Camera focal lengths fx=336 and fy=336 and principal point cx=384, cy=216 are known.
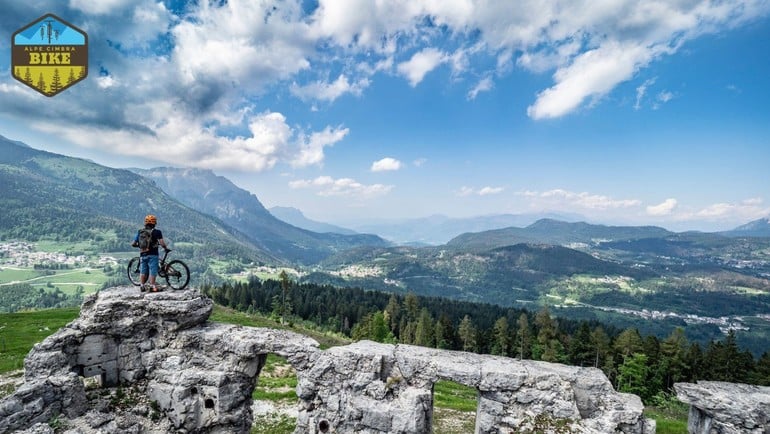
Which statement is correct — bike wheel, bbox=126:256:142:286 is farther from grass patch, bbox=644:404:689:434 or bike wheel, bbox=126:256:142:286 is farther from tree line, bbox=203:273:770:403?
tree line, bbox=203:273:770:403

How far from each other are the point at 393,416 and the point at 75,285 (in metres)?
200

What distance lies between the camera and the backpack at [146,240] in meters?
14.0

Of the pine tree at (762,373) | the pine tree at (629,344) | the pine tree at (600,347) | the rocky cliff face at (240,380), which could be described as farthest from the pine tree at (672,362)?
the rocky cliff face at (240,380)

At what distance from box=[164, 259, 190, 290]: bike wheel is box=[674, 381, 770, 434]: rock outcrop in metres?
19.3

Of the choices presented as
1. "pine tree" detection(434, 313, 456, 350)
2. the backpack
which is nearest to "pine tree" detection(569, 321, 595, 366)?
"pine tree" detection(434, 313, 456, 350)

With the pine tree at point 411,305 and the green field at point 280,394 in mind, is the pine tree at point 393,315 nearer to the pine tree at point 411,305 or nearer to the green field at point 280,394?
the pine tree at point 411,305

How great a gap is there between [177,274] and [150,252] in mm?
1519

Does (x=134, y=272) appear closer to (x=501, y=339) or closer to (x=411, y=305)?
(x=501, y=339)

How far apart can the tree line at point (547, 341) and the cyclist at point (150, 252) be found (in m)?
40.2

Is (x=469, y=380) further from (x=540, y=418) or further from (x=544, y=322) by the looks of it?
(x=544, y=322)

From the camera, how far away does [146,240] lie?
46.2ft

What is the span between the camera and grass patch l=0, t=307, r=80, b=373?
2573 cm

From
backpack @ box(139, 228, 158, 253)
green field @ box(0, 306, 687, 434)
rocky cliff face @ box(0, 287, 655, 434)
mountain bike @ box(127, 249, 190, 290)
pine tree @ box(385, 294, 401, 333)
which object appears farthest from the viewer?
pine tree @ box(385, 294, 401, 333)

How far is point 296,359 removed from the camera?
12625 mm
